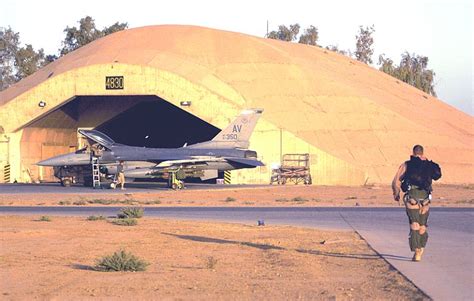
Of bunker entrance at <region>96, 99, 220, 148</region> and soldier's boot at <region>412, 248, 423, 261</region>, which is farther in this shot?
bunker entrance at <region>96, 99, 220, 148</region>

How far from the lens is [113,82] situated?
6003cm

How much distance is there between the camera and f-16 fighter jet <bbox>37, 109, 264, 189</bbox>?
2053 inches

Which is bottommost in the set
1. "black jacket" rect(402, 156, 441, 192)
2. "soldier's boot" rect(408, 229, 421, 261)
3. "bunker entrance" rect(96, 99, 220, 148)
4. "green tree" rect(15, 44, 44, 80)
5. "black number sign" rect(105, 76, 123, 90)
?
"soldier's boot" rect(408, 229, 421, 261)

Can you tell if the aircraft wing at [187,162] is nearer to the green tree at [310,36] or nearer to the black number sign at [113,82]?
the black number sign at [113,82]

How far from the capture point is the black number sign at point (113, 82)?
59.8m

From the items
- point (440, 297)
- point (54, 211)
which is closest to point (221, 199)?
point (54, 211)

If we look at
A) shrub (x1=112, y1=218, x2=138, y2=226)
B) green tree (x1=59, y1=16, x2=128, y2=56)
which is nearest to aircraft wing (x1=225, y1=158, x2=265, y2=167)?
shrub (x1=112, y1=218, x2=138, y2=226)

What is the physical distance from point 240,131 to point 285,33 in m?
65.2

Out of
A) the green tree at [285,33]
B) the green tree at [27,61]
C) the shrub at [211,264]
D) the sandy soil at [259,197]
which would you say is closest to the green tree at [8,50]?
the green tree at [27,61]

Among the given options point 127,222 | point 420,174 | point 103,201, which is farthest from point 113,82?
point 420,174

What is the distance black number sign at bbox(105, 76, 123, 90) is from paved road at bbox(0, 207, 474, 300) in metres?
24.1

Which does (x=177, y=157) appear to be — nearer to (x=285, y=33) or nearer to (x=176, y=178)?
(x=176, y=178)

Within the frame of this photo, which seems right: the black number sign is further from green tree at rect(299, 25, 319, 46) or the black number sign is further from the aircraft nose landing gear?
green tree at rect(299, 25, 319, 46)

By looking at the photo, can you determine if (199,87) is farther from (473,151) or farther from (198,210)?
(198,210)
